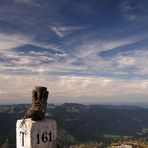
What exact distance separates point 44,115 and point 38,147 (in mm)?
757

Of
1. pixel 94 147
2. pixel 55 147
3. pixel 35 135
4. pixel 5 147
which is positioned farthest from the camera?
pixel 5 147

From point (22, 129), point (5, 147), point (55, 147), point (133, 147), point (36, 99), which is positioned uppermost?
point (36, 99)

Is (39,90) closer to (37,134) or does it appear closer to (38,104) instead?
(38,104)

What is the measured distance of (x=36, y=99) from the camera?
689 centimetres

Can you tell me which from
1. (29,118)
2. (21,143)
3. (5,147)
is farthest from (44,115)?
(5,147)

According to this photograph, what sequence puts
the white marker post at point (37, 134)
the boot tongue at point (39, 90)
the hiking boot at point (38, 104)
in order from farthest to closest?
1. the boot tongue at point (39, 90)
2. the hiking boot at point (38, 104)
3. the white marker post at point (37, 134)

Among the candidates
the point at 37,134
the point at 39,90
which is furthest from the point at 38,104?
the point at 37,134

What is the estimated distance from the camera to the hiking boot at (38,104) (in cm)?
679

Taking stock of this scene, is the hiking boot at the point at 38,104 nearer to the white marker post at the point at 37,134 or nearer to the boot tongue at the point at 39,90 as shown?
the boot tongue at the point at 39,90

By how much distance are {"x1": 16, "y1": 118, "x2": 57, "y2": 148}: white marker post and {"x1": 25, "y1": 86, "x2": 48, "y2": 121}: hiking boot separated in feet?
0.43

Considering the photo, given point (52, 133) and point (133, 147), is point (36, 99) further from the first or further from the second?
point (133, 147)

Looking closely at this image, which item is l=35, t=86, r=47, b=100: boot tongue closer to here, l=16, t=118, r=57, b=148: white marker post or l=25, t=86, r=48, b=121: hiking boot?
l=25, t=86, r=48, b=121: hiking boot

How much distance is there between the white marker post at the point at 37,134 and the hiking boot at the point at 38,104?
130 mm

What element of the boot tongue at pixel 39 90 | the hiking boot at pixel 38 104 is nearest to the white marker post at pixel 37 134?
the hiking boot at pixel 38 104
